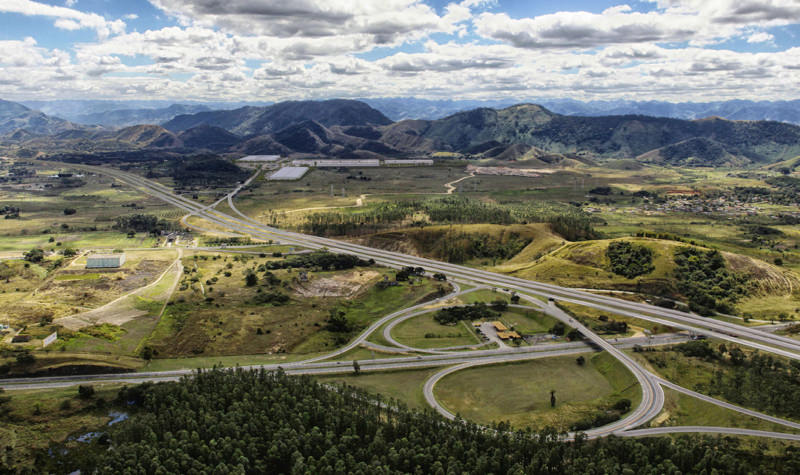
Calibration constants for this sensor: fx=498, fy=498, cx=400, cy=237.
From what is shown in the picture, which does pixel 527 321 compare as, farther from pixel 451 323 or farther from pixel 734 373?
pixel 734 373

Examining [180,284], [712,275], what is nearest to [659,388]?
[712,275]

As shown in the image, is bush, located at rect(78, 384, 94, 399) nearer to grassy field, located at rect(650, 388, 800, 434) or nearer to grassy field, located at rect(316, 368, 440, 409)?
grassy field, located at rect(316, 368, 440, 409)

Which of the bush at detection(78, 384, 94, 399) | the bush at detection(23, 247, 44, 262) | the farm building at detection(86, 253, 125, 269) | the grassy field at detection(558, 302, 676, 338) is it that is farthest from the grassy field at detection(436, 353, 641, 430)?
the bush at detection(23, 247, 44, 262)

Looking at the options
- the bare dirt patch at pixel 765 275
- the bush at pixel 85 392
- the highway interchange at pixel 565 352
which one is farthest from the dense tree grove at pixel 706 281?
the bush at pixel 85 392

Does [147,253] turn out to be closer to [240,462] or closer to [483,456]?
[240,462]

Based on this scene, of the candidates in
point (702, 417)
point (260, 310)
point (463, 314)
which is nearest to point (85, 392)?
point (260, 310)

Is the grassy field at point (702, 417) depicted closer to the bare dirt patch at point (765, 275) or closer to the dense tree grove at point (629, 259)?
the dense tree grove at point (629, 259)
